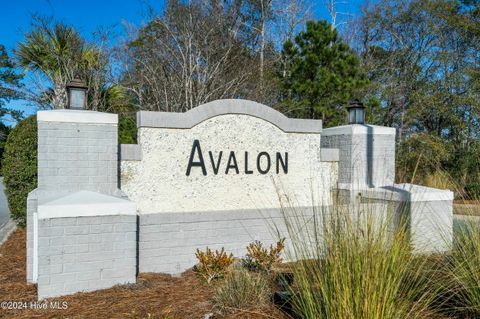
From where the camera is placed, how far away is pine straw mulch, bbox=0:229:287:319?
3381 millimetres

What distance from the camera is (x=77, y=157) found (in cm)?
467

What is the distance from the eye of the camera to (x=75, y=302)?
378 cm

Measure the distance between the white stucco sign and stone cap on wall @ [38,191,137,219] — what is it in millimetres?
862

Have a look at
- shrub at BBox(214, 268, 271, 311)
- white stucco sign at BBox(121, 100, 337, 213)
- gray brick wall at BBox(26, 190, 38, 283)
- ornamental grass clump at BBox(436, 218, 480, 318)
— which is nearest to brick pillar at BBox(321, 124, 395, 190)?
white stucco sign at BBox(121, 100, 337, 213)

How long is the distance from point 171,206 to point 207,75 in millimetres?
6474

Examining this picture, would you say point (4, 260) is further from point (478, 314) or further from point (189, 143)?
point (478, 314)

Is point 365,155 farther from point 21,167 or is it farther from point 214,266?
point 21,167

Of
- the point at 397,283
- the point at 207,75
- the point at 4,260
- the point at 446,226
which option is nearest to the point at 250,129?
the point at 446,226

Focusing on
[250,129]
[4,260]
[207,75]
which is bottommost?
[4,260]

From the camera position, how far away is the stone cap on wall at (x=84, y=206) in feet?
12.7

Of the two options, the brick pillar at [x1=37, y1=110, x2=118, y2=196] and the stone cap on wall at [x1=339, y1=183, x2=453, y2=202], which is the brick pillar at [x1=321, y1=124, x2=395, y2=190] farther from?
the brick pillar at [x1=37, y1=110, x2=118, y2=196]

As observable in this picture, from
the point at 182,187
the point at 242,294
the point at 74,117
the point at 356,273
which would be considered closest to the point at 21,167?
the point at 74,117

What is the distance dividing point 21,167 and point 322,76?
7136 mm

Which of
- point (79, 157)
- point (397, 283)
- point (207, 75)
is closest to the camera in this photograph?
point (397, 283)
